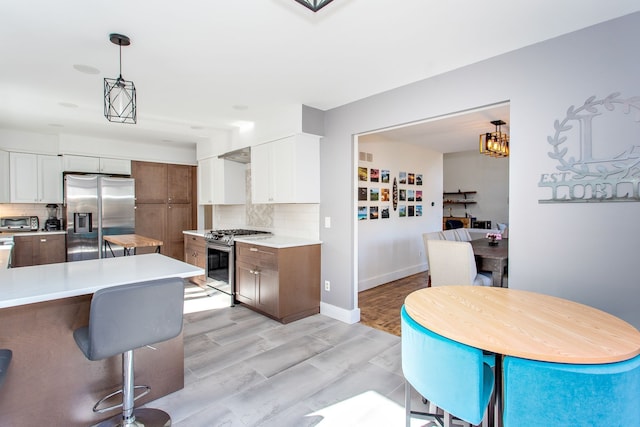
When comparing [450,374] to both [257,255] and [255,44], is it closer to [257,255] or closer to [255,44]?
[255,44]

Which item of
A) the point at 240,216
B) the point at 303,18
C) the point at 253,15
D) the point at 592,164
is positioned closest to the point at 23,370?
the point at 253,15

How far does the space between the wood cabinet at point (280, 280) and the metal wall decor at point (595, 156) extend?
244cm

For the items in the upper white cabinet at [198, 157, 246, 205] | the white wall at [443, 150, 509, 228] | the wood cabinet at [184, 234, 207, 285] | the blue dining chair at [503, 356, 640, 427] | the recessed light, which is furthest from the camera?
the white wall at [443, 150, 509, 228]

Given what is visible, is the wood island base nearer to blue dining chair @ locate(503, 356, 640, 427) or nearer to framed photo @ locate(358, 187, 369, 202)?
blue dining chair @ locate(503, 356, 640, 427)

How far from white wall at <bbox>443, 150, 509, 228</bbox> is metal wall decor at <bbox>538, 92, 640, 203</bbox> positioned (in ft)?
20.6

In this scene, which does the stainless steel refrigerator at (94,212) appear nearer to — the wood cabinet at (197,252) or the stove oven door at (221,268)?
the wood cabinet at (197,252)

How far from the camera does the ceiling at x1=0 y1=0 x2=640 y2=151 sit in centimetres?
189

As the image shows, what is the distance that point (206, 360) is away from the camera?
8.96 ft

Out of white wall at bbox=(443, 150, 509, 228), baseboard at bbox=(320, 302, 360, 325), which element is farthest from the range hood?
white wall at bbox=(443, 150, 509, 228)

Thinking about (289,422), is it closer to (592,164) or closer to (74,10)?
(592,164)

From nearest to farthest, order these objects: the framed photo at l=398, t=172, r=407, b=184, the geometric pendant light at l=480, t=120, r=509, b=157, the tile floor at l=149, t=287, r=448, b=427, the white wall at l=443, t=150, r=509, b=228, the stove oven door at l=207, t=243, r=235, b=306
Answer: the tile floor at l=149, t=287, r=448, b=427 < the stove oven door at l=207, t=243, r=235, b=306 < the geometric pendant light at l=480, t=120, r=509, b=157 < the framed photo at l=398, t=172, r=407, b=184 < the white wall at l=443, t=150, r=509, b=228

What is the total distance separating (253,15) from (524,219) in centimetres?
232

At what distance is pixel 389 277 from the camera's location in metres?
5.42

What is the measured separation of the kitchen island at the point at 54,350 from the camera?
1.66 metres
